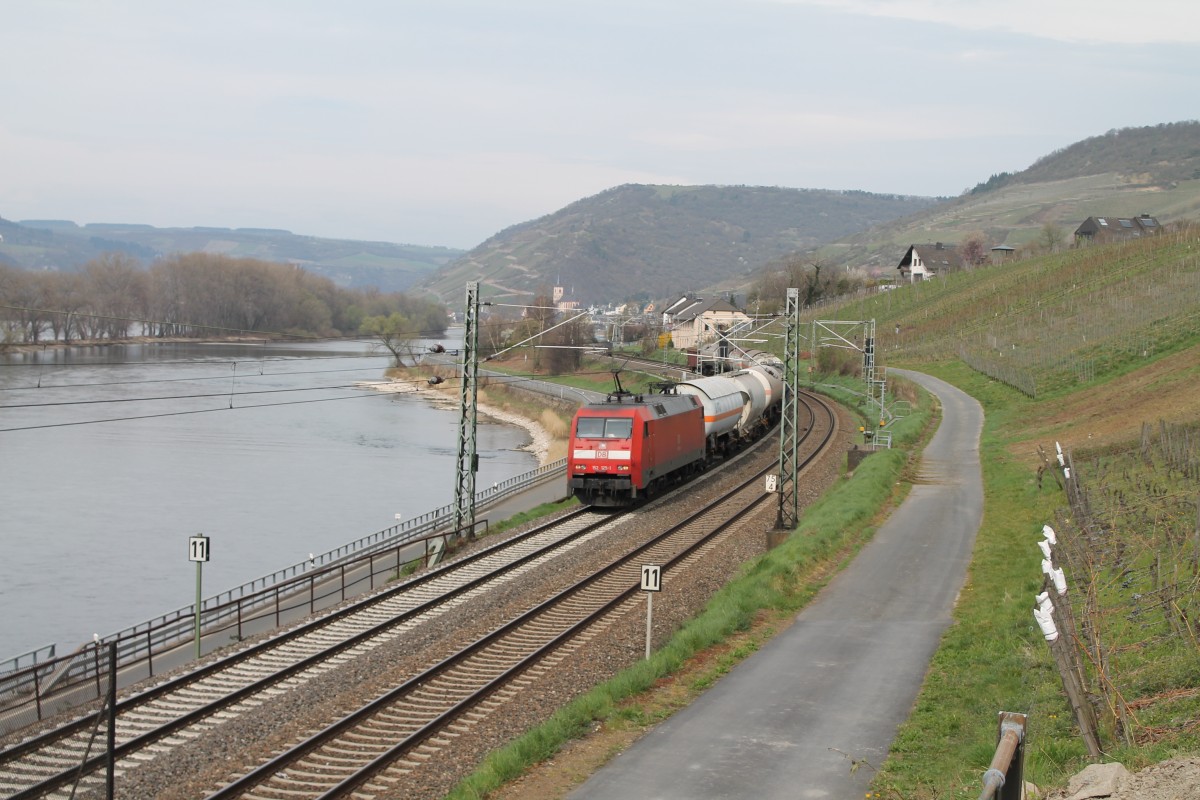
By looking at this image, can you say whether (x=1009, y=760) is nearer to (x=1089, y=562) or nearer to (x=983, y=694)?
(x=983, y=694)

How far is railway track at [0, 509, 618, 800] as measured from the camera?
14.0m

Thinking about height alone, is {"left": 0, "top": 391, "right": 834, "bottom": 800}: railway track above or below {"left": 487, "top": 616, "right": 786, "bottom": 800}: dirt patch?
below

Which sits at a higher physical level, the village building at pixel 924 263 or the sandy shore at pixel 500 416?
the village building at pixel 924 263

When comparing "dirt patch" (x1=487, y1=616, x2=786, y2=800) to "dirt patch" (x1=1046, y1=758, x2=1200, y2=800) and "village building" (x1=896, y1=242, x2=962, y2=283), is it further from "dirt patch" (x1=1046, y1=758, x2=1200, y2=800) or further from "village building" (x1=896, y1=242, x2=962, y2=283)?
"village building" (x1=896, y1=242, x2=962, y2=283)

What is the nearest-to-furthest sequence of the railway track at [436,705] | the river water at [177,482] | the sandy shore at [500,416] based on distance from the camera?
the railway track at [436,705], the river water at [177,482], the sandy shore at [500,416]

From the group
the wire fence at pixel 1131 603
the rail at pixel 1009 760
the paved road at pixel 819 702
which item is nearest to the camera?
the rail at pixel 1009 760

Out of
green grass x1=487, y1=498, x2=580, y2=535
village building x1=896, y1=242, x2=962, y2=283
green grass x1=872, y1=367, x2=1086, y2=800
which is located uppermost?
village building x1=896, y1=242, x2=962, y2=283

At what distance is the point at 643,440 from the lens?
31.8 meters

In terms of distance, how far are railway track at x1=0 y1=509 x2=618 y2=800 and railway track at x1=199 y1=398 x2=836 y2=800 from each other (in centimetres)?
202

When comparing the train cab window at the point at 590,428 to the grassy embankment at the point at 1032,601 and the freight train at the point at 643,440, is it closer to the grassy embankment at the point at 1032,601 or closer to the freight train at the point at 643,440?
the freight train at the point at 643,440

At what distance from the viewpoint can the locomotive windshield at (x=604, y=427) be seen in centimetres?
3167

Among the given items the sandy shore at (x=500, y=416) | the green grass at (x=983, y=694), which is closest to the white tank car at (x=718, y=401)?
the green grass at (x=983, y=694)

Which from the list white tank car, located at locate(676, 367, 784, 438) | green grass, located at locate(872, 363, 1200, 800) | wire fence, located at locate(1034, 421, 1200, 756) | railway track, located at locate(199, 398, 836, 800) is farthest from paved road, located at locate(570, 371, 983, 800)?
white tank car, located at locate(676, 367, 784, 438)

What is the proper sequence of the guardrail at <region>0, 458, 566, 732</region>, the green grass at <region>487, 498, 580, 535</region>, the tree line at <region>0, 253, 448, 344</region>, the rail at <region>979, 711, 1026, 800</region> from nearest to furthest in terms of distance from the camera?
the rail at <region>979, 711, 1026, 800</region> → the guardrail at <region>0, 458, 566, 732</region> → the green grass at <region>487, 498, 580, 535</region> → the tree line at <region>0, 253, 448, 344</region>
